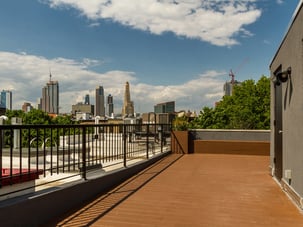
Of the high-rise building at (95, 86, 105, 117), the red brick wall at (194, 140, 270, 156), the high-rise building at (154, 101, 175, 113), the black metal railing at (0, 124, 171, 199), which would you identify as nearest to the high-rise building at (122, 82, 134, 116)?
the high-rise building at (95, 86, 105, 117)

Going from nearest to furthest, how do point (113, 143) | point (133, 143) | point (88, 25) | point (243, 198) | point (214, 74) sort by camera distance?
1. point (243, 198)
2. point (113, 143)
3. point (133, 143)
4. point (88, 25)
5. point (214, 74)

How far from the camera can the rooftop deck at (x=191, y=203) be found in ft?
10.8

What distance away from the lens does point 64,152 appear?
14.2 feet

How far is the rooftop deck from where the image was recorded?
3.28 m

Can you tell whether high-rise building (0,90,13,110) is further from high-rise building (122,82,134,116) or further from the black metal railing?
the black metal railing

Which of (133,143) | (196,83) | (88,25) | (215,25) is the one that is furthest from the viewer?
(196,83)

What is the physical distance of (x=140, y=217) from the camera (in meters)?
3.40

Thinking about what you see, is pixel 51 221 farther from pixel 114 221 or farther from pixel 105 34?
pixel 105 34

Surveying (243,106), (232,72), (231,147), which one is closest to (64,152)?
(231,147)

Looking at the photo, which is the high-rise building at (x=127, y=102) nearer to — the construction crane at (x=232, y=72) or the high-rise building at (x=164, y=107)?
the construction crane at (x=232, y=72)

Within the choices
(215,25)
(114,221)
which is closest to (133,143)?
(114,221)

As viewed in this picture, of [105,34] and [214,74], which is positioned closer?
[105,34]

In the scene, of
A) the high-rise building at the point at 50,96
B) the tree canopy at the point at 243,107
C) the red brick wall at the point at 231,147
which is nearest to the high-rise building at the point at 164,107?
the tree canopy at the point at 243,107

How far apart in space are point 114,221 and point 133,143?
156 inches
